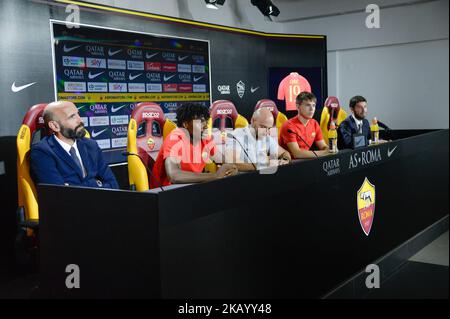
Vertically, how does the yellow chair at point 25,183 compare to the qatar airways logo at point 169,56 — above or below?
below

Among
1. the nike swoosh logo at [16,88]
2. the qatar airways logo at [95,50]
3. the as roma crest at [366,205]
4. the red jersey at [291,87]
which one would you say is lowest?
the as roma crest at [366,205]

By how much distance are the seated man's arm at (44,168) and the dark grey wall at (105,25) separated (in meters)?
1.39

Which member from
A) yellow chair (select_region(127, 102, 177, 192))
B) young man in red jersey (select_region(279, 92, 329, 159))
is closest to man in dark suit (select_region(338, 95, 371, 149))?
young man in red jersey (select_region(279, 92, 329, 159))

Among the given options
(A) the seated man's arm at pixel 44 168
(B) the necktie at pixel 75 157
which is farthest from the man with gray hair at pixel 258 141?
(A) the seated man's arm at pixel 44 168

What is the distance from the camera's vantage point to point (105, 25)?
454 centimetres

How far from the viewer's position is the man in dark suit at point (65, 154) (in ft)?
7.48

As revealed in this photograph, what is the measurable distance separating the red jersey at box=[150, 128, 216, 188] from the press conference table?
2.06ft

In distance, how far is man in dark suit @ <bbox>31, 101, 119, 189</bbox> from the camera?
2.28 meters

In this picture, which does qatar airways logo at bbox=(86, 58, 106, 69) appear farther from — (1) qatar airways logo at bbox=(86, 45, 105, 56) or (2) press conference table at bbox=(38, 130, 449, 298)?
(2) press conference table at bbox=(38, 130, 449, 298)

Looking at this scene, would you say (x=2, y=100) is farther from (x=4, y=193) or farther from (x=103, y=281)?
(x=103, y=281)

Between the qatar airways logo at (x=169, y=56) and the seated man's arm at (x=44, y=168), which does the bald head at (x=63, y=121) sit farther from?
the qatar airways logo at (x=169, y=56)

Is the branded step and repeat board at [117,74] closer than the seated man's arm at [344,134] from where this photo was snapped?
No
